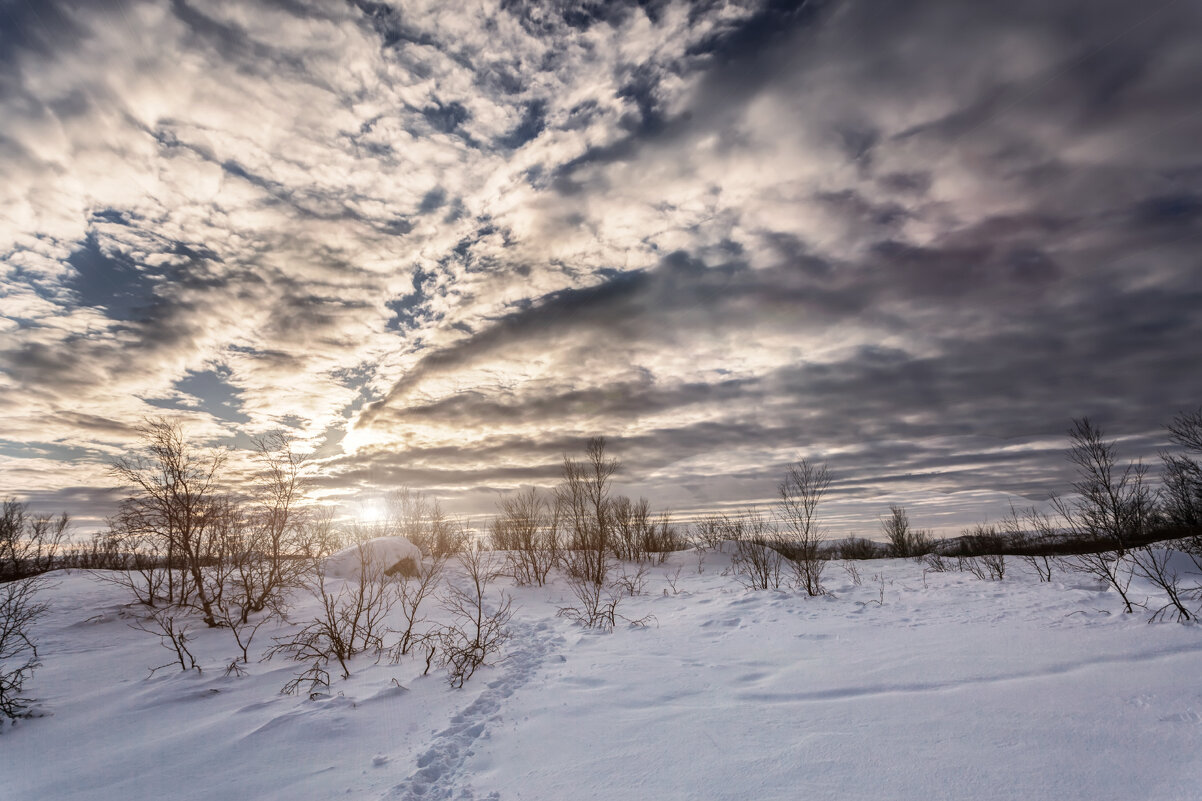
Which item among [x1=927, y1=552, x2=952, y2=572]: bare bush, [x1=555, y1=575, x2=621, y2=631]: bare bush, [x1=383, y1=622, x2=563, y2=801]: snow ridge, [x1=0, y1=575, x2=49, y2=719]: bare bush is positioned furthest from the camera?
[x1=927, y1=552, x2=952, y2=572]: bare bush

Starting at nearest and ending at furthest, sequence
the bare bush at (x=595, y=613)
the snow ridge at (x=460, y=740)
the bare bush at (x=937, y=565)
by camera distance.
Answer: the snow ridge at (x=460, y=740) < the bare bush at (x=595, y=613) < the bare bush at (x=937, y=565)

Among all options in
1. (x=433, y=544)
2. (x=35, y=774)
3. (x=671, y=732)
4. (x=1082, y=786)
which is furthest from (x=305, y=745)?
(x=433, y=544)

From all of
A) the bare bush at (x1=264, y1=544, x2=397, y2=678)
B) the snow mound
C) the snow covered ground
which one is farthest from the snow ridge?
the snow mound

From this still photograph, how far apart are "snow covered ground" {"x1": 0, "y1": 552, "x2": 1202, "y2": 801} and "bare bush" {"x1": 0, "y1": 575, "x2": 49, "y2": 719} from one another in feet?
1.40

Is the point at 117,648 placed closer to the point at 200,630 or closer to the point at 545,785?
the point at 200,630

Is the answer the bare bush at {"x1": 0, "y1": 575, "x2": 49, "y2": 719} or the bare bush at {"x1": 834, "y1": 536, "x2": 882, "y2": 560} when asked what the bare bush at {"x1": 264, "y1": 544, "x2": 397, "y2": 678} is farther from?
the bare bush at {"x1": 834, "y1": 536, "x2": 882, "y2": 560}

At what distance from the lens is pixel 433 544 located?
2788 cm

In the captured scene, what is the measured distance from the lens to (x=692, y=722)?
191 inches

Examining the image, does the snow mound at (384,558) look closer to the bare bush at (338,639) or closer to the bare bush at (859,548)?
the bare bush at (338,639)

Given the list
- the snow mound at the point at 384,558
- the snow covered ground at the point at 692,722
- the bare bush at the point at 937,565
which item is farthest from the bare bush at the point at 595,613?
the bare bush at the point at 937,565

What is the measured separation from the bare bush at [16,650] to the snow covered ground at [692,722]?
43 centimetres

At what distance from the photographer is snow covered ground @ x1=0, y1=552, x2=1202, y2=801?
3625 mm

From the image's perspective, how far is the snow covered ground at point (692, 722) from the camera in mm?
3625

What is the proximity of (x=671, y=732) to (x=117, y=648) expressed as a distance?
13040 mm
